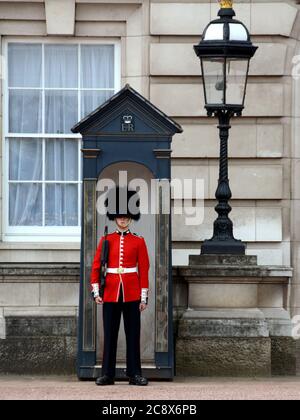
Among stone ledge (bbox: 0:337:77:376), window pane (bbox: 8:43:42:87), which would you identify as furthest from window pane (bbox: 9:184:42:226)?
stone ledge (bbox: 0:337:77:376)

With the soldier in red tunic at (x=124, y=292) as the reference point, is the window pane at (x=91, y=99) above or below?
above

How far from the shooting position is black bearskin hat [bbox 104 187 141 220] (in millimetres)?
15812

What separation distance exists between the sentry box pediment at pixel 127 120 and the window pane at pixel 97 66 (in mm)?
1930

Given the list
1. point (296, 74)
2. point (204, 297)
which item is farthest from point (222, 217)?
point (296, 74)

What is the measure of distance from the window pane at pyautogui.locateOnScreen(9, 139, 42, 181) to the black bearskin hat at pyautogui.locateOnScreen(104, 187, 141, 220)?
2.06 meters

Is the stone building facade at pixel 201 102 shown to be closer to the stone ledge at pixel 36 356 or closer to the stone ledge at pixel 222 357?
the stone ledge at pixel 36 356

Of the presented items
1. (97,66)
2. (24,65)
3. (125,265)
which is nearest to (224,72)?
(97,66)

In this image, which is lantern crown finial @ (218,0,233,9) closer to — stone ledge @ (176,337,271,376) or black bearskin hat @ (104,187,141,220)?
black bearskin hat @ (104,187,141,220)

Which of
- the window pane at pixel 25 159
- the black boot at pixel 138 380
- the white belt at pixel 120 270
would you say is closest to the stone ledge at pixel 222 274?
the white belt at pixel 120 270

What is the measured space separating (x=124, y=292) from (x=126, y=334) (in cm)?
38

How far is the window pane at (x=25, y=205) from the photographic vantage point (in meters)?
17.8

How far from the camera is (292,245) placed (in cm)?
1770

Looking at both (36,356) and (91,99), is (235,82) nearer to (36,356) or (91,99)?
(91,99)

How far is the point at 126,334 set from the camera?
15789mm
